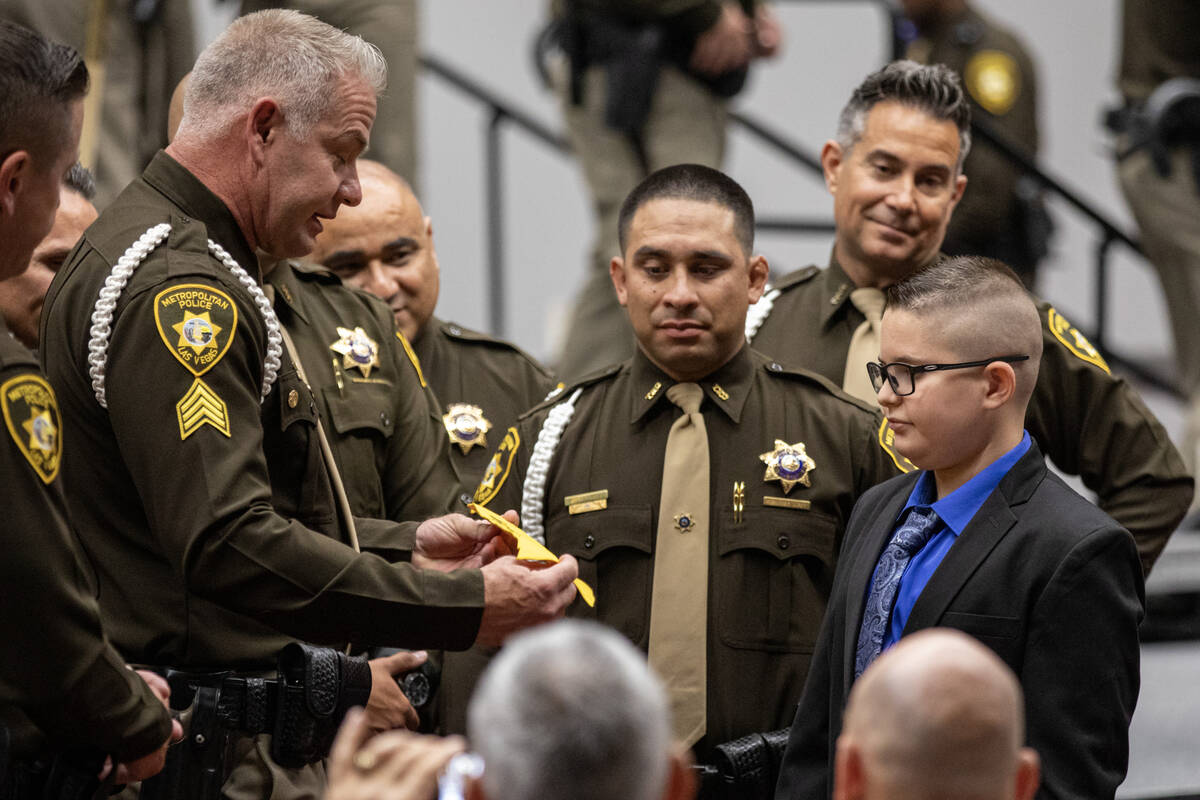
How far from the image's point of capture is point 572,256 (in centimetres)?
752

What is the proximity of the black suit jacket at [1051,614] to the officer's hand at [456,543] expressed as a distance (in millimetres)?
592

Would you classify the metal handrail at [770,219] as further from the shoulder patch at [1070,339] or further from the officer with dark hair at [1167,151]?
the shoulder patch at [1070,339]

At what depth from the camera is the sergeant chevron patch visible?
8.31 feet

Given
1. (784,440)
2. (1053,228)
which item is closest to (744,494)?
(784,440)

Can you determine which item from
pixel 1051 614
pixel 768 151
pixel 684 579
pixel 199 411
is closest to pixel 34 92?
pixel 199 411

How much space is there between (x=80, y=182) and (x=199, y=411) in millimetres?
1262

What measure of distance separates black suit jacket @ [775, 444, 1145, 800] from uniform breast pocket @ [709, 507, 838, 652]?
45cm

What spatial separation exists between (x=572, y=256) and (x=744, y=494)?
438 cm

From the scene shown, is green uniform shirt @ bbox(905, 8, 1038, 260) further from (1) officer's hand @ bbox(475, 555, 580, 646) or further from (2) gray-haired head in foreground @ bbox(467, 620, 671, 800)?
(2) gray-haired head in foreground @ bbox(467, 620, 671, 800)

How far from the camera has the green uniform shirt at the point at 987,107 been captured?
655 centimetres

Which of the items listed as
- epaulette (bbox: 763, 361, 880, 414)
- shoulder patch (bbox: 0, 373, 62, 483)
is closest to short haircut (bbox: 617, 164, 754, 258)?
epaulette (bbox: 763, 361, 880, 414)

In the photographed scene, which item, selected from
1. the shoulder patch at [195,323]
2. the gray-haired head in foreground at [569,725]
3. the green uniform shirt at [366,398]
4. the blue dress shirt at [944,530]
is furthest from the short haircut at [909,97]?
the gray-haired head in foreground at [569,725]

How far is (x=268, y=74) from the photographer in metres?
2.77

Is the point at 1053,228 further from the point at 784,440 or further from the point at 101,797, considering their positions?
the point at 101,797
